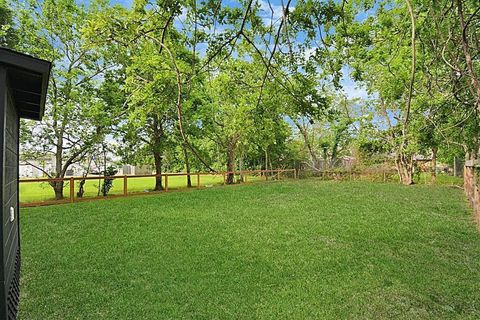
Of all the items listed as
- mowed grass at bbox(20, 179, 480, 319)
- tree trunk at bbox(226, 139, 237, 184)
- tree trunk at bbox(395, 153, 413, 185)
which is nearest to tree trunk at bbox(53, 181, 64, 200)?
mowed grass at bbox(20, 179, 480, 319)

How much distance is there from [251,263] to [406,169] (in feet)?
44.1

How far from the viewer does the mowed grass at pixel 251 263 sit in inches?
129

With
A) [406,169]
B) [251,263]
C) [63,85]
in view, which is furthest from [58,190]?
[406,169]

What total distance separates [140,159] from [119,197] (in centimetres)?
342

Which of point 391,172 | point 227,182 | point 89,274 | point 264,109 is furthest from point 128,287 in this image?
point 391,172

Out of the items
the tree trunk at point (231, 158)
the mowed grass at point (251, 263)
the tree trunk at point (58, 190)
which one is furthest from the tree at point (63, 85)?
the tree trunk at point (231, 158)

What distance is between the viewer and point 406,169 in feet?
51.4

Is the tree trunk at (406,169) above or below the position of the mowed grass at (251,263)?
above

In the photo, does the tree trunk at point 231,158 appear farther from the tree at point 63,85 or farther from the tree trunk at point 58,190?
the tree trunk at point 58,190

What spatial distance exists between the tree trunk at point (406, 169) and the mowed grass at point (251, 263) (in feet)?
23.6

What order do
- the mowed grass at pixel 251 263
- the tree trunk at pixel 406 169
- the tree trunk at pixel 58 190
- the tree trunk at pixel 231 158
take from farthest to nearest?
the tree trunk at pixel 231 158 → the tree trunk at pixel 406 169 → the tree trunk at pixel 58 190 → the mowed grass at pixel 251 263

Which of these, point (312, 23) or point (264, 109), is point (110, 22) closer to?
point (312, 23)

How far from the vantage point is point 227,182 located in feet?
56.6

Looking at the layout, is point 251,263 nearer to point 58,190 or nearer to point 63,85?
point 58,190
